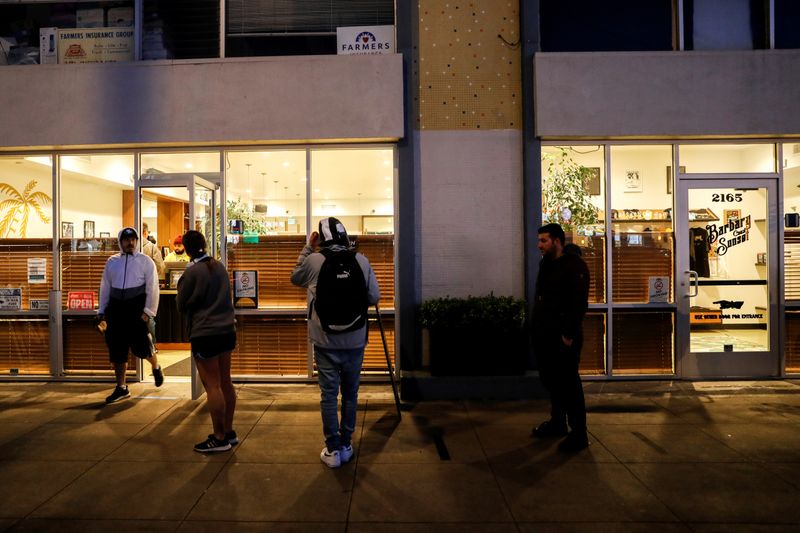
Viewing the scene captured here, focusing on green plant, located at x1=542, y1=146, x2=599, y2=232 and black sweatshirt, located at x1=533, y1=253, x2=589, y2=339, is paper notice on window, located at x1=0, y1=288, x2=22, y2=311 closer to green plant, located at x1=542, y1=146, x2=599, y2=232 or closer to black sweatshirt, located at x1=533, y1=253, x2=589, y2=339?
black sweatshirt, located at x1=533, y1=253, x2=589, y2=339

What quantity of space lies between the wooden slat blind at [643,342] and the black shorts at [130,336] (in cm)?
562

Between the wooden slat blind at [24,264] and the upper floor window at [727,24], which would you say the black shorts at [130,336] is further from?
the upper floor window at [727,24]

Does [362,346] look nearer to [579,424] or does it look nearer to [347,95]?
[579,424]

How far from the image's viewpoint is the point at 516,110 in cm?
707

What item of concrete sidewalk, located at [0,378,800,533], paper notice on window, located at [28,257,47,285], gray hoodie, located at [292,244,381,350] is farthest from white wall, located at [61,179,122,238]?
gray hoodie, located at [292,244,381,350]

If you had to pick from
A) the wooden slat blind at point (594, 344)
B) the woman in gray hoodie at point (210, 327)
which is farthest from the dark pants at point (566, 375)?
the woman in gray hoodie at point (210, 327)

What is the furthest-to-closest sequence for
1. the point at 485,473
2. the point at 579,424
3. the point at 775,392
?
the point at 775,392 → the point at 579,424 → the point at 485,473

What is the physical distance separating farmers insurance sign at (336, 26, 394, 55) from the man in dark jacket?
373 cm

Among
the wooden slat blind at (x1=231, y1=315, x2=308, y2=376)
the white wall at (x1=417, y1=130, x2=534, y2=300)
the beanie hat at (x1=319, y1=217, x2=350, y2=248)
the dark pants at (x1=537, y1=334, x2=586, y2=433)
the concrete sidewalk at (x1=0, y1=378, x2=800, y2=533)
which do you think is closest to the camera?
the concrete sidewalk at (x1=0, y1=378, x2=800, y2=533)

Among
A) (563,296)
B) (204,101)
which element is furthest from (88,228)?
(563,296)

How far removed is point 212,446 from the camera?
4.81m

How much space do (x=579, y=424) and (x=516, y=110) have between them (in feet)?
13.1

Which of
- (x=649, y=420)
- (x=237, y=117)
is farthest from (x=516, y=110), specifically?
(x=649, y=420)

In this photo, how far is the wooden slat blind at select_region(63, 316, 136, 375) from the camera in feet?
24.0
